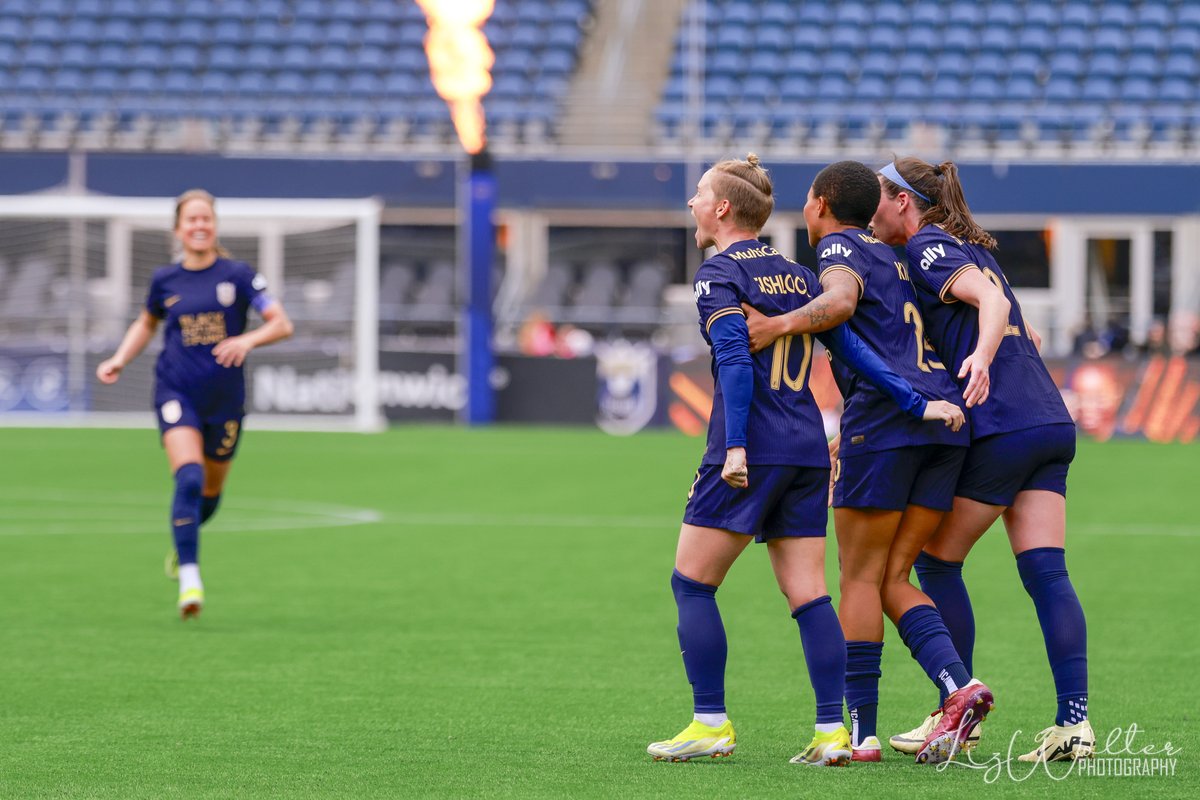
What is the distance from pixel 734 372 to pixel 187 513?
14.4 ft

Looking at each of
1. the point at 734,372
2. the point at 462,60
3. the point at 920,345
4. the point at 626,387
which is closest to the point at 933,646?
the point at 920,345

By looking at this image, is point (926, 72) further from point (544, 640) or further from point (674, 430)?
point (544, 640)

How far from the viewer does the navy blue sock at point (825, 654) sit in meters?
5.28

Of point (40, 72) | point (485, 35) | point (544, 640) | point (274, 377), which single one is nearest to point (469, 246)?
point (274, 377)

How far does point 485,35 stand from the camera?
3278 centimetres

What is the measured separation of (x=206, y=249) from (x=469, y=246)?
53.6 feet

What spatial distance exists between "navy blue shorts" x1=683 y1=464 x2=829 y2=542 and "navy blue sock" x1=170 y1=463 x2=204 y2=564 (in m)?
4.05

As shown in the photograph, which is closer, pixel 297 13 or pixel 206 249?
pixel 206 249

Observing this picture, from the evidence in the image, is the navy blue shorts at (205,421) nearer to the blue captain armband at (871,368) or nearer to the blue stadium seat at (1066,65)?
the blue captain armband at (871,368)

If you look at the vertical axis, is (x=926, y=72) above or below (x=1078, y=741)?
above

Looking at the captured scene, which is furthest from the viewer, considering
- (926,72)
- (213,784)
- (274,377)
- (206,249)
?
(926,72)

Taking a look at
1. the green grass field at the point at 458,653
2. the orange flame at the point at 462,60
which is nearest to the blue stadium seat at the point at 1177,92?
the orange flame at the point at 462,60

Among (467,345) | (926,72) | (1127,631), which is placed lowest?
(1127,631)

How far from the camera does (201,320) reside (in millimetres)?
9086
